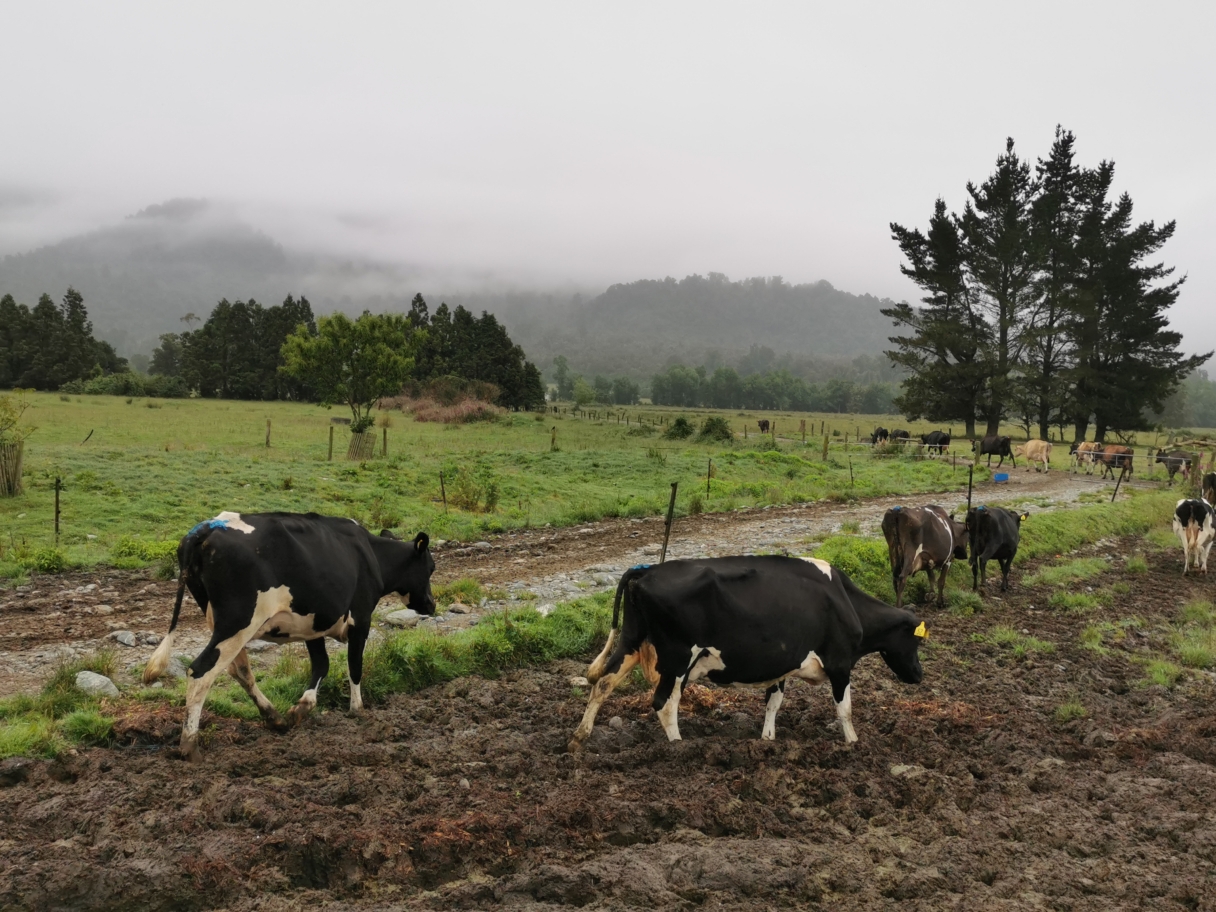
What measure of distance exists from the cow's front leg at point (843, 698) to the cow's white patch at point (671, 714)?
1.58 metres

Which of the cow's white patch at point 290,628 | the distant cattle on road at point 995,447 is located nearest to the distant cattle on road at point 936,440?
the distant cattle on road at point 995,447

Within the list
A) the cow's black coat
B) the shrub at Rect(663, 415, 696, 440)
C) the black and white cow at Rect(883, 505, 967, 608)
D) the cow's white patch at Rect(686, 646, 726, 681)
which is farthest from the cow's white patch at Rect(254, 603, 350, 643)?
the shrub at Rect(663, 415, 696, 440)

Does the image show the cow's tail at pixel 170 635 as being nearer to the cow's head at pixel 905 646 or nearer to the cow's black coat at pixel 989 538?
the cow's head at pixel 905 646

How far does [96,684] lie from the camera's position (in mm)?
7746

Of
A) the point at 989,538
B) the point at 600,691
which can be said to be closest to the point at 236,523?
the point at 600,691

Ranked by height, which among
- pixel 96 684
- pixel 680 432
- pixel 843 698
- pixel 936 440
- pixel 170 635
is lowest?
pixel 96 684

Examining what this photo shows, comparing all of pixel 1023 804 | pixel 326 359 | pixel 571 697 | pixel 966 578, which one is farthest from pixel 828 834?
pixel 326 359

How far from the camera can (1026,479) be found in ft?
112

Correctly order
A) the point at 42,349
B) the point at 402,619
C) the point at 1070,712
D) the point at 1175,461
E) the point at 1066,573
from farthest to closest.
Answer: the point at 42,349 < the point at 1175,461 < the point at 1066,573 < the point at 402,619 < the point at 1070,712

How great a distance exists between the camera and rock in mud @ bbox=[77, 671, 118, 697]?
7652 millimetres

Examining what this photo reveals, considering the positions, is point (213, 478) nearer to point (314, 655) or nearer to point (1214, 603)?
point (314, 655)

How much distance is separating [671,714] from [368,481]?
698 inches

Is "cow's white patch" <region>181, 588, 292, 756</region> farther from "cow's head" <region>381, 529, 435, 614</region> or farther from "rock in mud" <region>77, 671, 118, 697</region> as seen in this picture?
"cow's head" <region>381, 529, 435, 614</region>

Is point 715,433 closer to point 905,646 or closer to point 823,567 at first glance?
point 905,646
